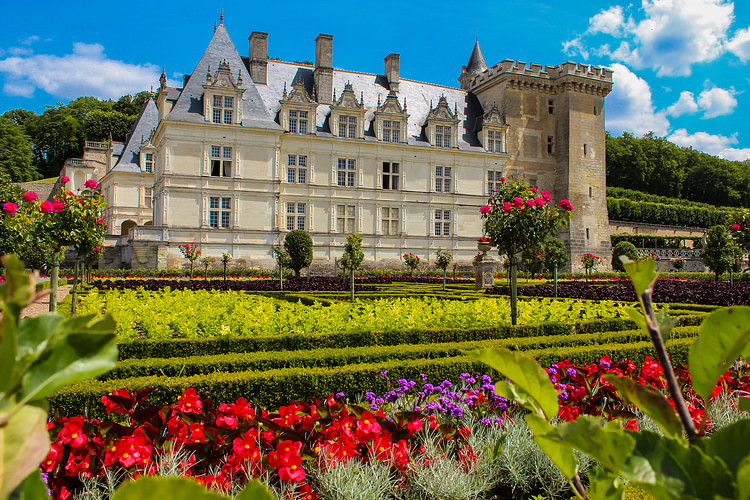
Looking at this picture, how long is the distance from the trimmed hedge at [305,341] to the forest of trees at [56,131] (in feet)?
189

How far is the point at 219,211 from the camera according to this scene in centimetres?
2756

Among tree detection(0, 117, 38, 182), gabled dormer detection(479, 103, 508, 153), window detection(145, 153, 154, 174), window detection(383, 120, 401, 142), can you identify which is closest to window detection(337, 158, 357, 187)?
window detection(383, 120, 401, 142)

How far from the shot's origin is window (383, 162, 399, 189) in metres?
31.6

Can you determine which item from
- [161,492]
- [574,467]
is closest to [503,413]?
[574,467]

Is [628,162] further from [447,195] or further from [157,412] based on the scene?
[157,412]

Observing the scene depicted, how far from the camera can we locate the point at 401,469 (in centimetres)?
318

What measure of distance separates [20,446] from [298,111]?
30108 millimetres

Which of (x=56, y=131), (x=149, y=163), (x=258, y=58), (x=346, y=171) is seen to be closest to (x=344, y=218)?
(x=346, y=171)

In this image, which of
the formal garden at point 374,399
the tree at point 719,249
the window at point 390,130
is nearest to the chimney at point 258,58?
the window at point 390,130

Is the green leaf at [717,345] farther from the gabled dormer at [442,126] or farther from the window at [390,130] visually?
the gabled dormer at [442,126]

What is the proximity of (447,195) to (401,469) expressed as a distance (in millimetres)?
29829

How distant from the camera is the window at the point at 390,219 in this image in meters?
31.3

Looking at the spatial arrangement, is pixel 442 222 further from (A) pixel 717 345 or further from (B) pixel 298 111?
(A) pixel 717 345

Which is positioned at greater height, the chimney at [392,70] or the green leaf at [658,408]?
the chimney at [392,70]
